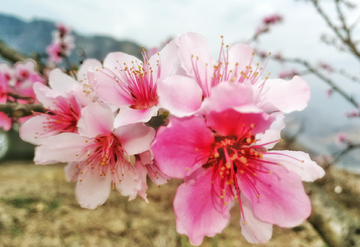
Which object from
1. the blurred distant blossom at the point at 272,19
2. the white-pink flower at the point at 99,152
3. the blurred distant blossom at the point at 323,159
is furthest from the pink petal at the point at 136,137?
the blurred distant blossom at the point at 323,159

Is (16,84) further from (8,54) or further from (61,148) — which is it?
(61,148)

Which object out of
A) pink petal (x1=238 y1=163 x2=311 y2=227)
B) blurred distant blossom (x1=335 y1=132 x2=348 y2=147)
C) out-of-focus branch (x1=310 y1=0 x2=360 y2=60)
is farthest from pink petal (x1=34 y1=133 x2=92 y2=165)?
blurred distant blossom (x1=335 y1=132 x2=348 y2=147)

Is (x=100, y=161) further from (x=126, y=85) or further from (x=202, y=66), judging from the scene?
(x=202, y=66)

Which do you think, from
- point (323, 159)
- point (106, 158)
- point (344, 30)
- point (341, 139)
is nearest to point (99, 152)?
point (106, 158)

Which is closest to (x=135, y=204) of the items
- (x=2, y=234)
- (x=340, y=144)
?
(x=2, y=234)

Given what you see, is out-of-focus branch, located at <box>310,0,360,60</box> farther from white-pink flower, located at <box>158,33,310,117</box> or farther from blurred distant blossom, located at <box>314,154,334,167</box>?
blurred distant blossom, located at <box>314,154,334,167</box>
